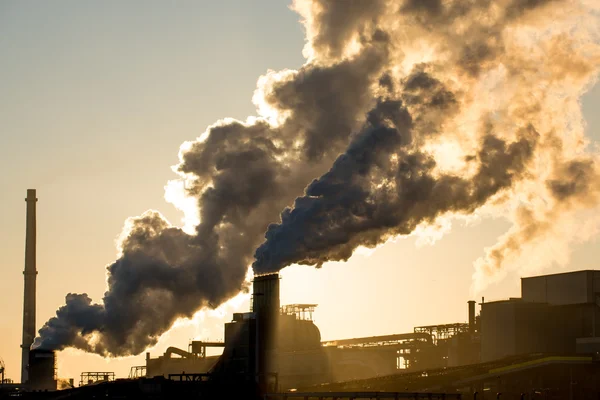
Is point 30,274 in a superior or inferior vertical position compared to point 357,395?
superior

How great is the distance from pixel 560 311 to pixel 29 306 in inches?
2381

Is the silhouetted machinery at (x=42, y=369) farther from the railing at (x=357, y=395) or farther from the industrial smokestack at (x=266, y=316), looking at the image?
the railing at (x=357, y=395)

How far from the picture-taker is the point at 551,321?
115 metres

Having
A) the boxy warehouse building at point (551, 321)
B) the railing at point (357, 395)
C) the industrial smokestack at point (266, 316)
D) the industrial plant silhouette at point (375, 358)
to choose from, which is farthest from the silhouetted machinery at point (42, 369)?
the boxy warehouse building at point (551, 321)

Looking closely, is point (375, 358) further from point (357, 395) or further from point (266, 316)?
point (357, 395)

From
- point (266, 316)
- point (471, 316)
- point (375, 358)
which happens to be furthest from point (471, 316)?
point (266, 316)

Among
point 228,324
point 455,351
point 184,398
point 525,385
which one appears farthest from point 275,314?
point 455,351

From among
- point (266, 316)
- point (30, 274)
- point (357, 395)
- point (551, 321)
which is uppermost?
point (30, 274)

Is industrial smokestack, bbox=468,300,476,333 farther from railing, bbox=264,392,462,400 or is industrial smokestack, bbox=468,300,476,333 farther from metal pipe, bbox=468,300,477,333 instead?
railing, bbox=264,392,462,400

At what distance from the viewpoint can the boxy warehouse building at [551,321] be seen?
113625mm

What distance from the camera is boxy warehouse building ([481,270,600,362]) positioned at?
114m

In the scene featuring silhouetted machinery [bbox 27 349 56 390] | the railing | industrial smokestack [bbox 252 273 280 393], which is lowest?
the railing

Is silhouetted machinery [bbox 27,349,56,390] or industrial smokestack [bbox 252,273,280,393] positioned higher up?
industrial smokestack [bbox 252,273,280,393]

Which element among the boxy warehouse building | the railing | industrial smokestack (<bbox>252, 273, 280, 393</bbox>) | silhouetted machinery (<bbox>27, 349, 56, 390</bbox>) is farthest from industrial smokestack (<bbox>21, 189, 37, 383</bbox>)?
the railing
